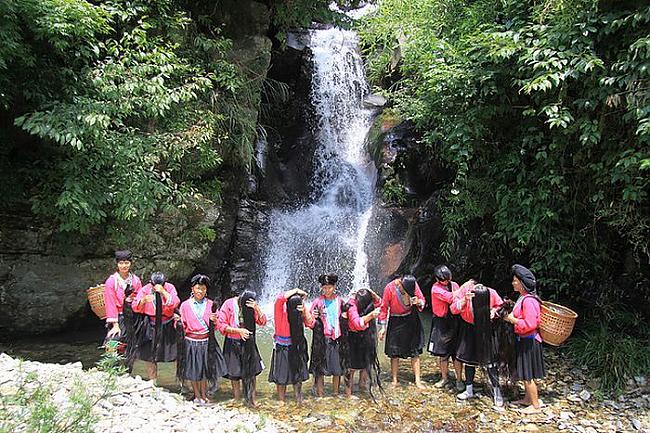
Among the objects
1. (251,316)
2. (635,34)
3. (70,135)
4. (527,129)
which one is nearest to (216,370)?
(251,316)

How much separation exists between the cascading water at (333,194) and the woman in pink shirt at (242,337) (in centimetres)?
567

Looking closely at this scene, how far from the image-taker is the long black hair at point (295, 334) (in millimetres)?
5883

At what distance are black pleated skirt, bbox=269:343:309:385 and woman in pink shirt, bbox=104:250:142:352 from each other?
2.01 m

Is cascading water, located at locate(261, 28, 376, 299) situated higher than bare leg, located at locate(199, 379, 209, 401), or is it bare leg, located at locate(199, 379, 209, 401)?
cascading water, located at locate(261, 28, 376, 299)

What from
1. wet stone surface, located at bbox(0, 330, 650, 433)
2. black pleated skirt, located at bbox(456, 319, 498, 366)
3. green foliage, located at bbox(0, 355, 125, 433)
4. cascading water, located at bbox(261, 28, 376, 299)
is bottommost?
wet stone surface, located at bbox(0, 330, 650, 433)

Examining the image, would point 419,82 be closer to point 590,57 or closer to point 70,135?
point 590,57

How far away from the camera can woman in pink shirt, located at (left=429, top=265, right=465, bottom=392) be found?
6.48 metres

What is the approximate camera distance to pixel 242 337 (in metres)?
5.82

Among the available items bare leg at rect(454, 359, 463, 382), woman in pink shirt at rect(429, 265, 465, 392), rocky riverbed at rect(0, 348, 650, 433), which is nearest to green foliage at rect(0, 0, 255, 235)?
rocky riverbed at rect(0, 348, 650, 433)

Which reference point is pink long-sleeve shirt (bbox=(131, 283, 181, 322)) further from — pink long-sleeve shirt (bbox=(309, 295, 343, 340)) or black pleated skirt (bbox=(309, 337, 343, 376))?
black pleated skirt (bbox=(309, 337, 343, 376))

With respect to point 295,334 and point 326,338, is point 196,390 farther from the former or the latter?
point 326,338

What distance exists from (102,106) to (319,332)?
4.49 meters

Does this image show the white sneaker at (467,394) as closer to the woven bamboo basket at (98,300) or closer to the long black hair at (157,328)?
the long black hair at (157,328)

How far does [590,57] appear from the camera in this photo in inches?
237
